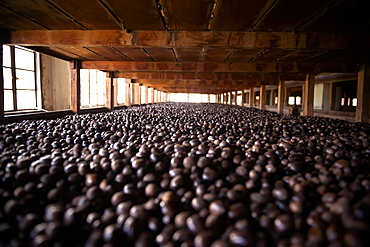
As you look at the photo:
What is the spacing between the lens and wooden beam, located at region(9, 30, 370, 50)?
296 cm

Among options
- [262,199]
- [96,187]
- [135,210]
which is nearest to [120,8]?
[96,187]

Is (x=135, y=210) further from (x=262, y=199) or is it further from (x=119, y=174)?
(x=262, y=199)

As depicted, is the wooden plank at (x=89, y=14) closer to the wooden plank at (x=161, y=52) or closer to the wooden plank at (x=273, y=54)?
the wooden plank at (x=161, y=52)

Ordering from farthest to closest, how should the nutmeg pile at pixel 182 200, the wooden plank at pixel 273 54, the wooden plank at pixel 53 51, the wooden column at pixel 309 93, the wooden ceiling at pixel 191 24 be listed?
the wooden column at pixel 309 93
the wooden plank at pixel 53 51
the wooden plank at pixel 273 54
the wooden ceiling at pixel 191 24
the nutmeg pile at pixel 182 200

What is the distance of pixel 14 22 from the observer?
114 inches

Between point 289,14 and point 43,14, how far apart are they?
9.85 ft

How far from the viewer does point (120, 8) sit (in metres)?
2.36

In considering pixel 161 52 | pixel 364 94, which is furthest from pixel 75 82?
pixel 364 94

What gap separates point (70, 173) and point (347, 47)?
12.6 ft

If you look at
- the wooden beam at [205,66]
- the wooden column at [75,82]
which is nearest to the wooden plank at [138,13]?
the wooden beam at [205,66]

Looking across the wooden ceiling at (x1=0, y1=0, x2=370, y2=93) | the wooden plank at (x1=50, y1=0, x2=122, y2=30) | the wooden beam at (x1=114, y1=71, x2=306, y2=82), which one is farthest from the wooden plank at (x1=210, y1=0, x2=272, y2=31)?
the wooden beam at (x1=114, y1=71, x2=306, y2=82)

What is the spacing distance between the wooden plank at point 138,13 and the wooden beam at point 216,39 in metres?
0.16

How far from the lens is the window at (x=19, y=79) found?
6367mm

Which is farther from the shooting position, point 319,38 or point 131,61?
point 131,61
